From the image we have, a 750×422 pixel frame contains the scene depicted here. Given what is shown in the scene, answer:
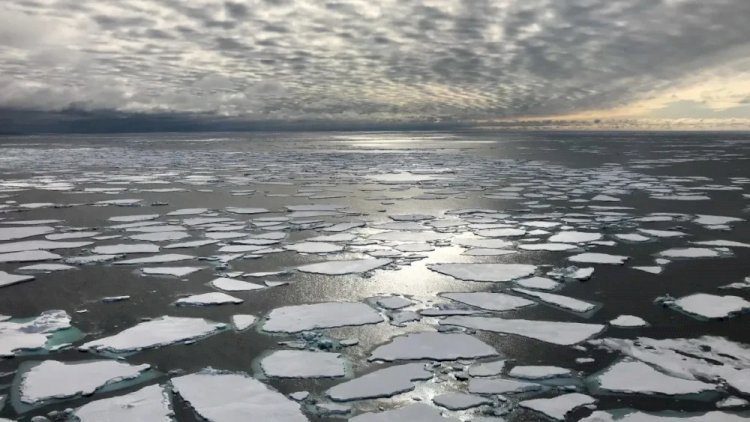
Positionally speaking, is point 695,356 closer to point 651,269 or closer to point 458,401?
point 458,401

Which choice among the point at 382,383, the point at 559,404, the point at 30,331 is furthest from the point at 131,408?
the point at 559,404

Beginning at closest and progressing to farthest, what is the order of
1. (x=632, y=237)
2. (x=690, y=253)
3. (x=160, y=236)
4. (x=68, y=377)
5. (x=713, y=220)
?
(x=68, y=377)
(x=690, y=253)
(x=632, y=237)
(x=160, y=236)
(x=713, y=220)

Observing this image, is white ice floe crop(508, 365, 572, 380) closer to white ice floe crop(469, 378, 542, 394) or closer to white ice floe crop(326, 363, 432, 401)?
white ice floe crop(469, 378, 542, 394)

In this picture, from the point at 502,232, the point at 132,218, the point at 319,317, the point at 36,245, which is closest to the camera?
the point at 319,317

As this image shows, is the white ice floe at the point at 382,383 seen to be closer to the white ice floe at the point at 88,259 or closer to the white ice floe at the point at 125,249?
the white ice floe at the point at 88,259

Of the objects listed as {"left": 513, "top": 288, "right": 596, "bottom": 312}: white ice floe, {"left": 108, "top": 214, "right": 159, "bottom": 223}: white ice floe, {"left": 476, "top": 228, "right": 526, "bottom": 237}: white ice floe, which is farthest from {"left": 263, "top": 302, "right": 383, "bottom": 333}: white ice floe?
{"left": 108, "top": 214, "right": 159, "bottom": 223}: white ice floe

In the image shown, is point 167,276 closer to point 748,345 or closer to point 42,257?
point 42,257
